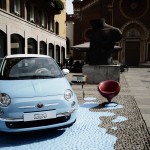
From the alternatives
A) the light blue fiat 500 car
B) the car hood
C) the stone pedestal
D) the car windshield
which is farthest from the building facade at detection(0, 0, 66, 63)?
the car hood

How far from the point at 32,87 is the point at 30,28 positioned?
16.5m

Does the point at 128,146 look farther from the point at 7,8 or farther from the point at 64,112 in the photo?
the point at 7,8

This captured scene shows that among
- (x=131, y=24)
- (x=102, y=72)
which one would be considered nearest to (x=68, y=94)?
(x=102, y=72)

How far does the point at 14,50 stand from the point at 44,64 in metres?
12.4

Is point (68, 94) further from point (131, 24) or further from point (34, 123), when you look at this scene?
point (131, 24)

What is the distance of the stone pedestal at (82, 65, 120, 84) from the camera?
14.3 metres

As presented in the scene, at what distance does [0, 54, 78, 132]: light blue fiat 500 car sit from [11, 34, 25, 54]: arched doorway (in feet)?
40.9

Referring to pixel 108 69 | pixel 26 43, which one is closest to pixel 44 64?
pixel 108 69

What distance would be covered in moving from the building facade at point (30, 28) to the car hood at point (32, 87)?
1100 centimetres

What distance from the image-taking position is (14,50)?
18531 mm

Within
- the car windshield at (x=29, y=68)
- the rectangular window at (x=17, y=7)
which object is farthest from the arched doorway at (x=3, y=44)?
the car windshield at (x=29, y=68)

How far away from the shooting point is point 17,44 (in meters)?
19.0

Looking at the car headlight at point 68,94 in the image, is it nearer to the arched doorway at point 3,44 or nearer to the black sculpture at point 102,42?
the black sculpture at point 102,42

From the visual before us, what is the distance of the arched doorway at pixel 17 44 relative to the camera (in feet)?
60.2
